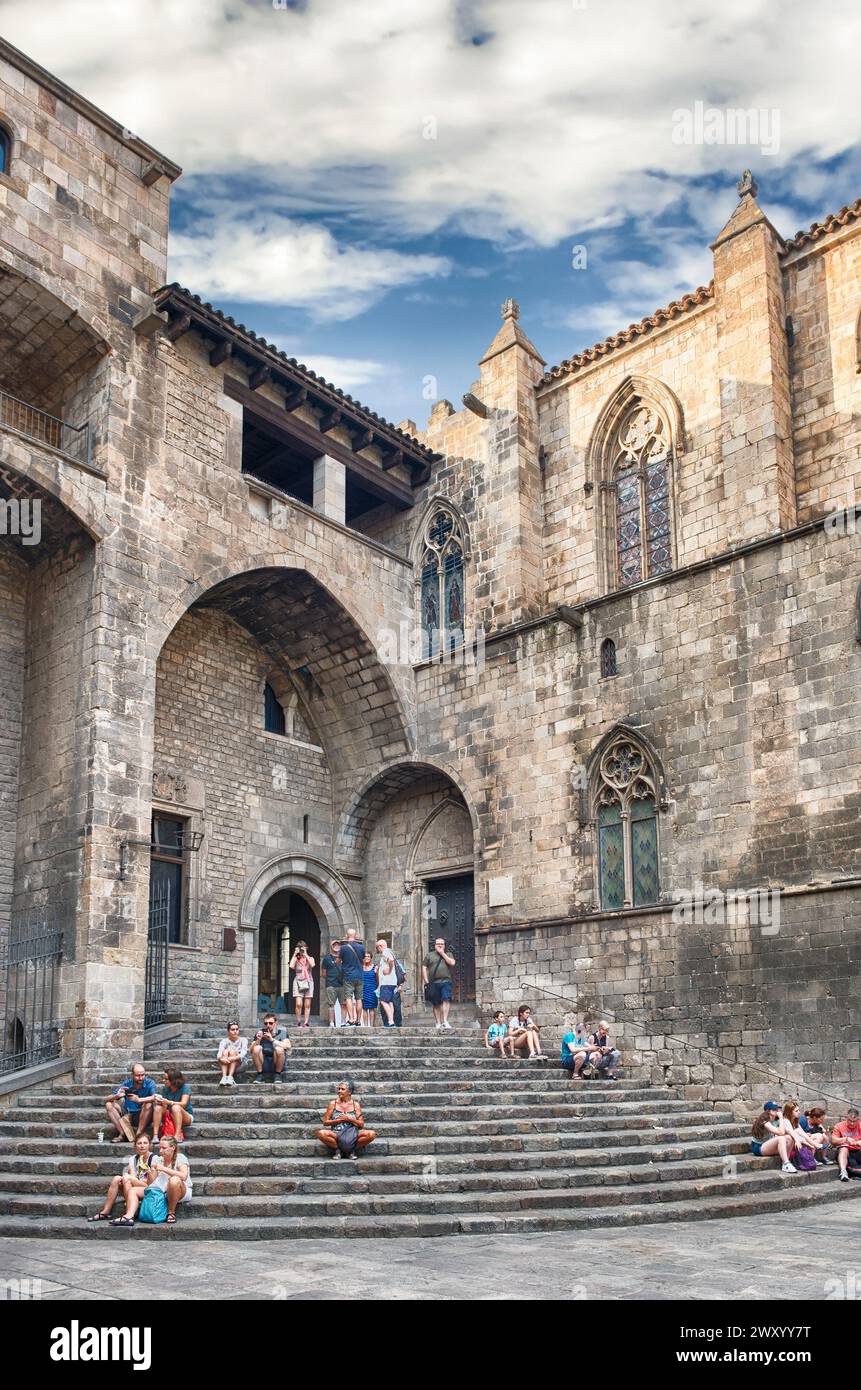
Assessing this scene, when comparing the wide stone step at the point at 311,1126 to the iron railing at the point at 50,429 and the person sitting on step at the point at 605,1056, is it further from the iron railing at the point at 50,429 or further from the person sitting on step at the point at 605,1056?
the iron railing at the point at 50,429

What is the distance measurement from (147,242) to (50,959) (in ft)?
33.1

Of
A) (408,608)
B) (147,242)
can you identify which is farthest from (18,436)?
(408,608)

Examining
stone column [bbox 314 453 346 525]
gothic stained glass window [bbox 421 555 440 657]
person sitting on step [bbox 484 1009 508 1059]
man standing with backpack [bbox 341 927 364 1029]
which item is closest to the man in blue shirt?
person sitting on step [bbox 484 1009 508 1059]

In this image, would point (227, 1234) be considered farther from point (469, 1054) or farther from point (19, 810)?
point (19, 810)

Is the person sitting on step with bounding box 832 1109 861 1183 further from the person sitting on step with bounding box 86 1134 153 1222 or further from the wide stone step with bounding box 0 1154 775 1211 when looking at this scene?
the person sitting on step with bounding box 86 1134 153 1222

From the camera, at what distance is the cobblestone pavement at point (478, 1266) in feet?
25.1

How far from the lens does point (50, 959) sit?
16.0m

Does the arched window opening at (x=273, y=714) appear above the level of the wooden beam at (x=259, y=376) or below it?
below

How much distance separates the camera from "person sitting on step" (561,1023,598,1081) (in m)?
15.8

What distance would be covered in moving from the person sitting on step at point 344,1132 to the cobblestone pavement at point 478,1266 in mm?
1972

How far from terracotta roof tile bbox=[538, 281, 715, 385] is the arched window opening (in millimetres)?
6811

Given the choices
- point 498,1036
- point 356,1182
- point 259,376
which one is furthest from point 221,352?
point 356,1182

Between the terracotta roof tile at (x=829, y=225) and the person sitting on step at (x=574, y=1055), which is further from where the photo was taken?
the terracotta roof tile at (x=829, y=225)

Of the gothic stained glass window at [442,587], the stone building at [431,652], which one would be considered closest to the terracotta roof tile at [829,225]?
the stone building at [431,652]
